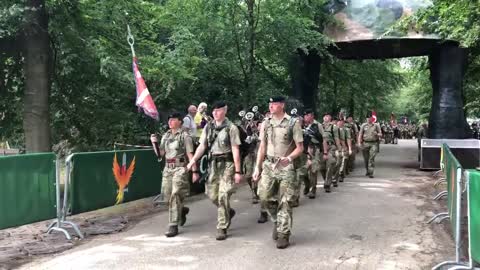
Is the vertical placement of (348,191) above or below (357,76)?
below

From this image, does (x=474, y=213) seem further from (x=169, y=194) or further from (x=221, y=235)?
(x=169, y=194)

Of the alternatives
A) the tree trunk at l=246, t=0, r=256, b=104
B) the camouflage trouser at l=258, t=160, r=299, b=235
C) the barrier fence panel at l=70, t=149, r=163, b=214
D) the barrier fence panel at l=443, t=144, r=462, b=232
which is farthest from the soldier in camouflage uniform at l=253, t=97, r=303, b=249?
the tree trunk at l=246, t=0, r=256, b=104

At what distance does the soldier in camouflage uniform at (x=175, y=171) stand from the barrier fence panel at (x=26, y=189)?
1.68 m

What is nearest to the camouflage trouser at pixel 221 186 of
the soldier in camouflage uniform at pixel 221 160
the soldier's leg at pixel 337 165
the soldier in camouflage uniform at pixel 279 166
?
the soldier in camouflage uniform at pixel 221 160

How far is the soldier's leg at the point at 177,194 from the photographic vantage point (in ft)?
26.2

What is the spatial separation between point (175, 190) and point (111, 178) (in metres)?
1.84

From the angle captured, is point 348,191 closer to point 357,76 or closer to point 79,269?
point 79,269

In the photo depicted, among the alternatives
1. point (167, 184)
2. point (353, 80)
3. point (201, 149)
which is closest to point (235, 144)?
point (201, 149)

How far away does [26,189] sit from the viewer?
7457mm

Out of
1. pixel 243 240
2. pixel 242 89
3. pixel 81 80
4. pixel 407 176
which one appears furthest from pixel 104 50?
pixel 407 176

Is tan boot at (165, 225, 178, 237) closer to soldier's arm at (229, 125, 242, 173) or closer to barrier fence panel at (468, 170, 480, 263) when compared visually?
soldier's arm at (229, 125, 242, 173)

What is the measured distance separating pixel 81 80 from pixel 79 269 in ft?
29.1

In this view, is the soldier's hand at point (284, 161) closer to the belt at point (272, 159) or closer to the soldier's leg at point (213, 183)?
the belt at point (272, 159)

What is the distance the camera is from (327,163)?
13117 mm
